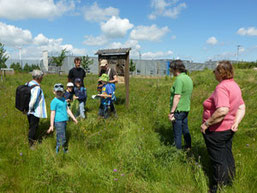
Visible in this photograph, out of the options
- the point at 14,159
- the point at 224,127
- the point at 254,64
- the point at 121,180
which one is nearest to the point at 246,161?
the point at 224,127

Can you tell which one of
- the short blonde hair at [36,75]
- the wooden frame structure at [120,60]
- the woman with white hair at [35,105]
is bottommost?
the woman with white hair at [35,105]

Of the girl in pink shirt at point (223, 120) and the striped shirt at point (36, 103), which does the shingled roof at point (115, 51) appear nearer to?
the striped shirt at point (36, 103)

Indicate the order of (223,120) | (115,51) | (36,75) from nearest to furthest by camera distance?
(223,120) → (36,75) → (115,51)

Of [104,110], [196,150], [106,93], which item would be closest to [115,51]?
[106,93]

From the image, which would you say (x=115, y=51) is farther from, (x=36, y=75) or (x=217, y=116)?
(x=217, y=116)

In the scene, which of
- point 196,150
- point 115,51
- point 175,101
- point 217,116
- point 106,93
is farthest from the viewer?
point 115,51

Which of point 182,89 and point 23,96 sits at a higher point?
point 182,89

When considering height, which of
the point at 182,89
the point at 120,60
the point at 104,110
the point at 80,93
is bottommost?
the point at 104,110

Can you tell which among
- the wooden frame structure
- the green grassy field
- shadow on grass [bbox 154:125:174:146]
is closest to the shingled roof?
the wooden frame structure

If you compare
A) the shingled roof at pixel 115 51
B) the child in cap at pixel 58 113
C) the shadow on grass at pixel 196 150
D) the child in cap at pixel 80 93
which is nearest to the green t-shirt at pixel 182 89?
the shadow on grass at pixel 196 150

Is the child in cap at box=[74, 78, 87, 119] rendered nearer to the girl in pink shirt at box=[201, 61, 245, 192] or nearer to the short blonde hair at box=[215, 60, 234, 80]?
the girl in pink shirt at box=[201, 61, 245, 192]

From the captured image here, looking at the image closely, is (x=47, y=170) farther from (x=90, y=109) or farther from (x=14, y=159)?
(x=90, y=109)

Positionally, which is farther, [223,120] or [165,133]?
[165,133]

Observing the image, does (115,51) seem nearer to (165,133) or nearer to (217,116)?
(165,133)
